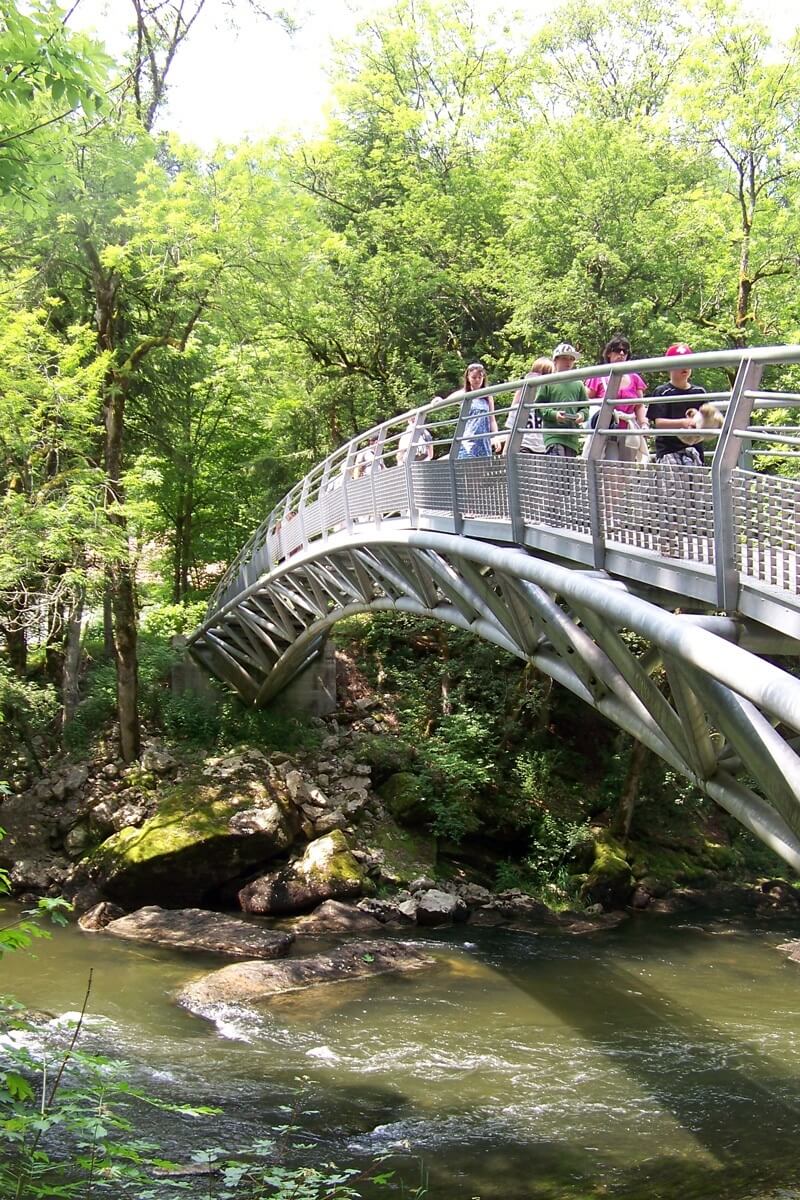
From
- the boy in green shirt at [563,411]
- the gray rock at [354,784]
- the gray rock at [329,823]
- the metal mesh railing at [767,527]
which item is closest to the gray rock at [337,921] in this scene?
the gray rock at [329,823]

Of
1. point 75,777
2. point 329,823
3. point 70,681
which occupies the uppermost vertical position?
point 70,681

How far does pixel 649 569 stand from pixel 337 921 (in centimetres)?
1003

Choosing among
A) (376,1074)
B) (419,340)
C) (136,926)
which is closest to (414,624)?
(419,340)

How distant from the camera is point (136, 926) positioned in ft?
45.1

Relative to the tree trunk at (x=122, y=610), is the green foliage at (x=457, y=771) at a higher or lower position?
lower

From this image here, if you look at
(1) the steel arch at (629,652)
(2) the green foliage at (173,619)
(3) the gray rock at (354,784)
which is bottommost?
(3) the gray rock at (354,784)

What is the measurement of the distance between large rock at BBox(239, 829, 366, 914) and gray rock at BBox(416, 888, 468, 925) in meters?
0.94

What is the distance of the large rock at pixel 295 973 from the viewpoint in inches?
447

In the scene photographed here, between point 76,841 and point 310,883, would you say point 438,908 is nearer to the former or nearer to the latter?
point 310,883

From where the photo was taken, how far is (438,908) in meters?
14.8

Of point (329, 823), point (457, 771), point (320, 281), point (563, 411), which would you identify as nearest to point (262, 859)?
point (329, 823)

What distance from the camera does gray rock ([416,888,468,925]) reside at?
48.2 feet

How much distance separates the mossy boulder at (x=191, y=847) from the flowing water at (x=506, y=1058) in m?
1.34

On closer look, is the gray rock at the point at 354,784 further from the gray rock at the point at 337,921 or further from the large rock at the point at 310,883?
the gray rock at the point at 337,921
